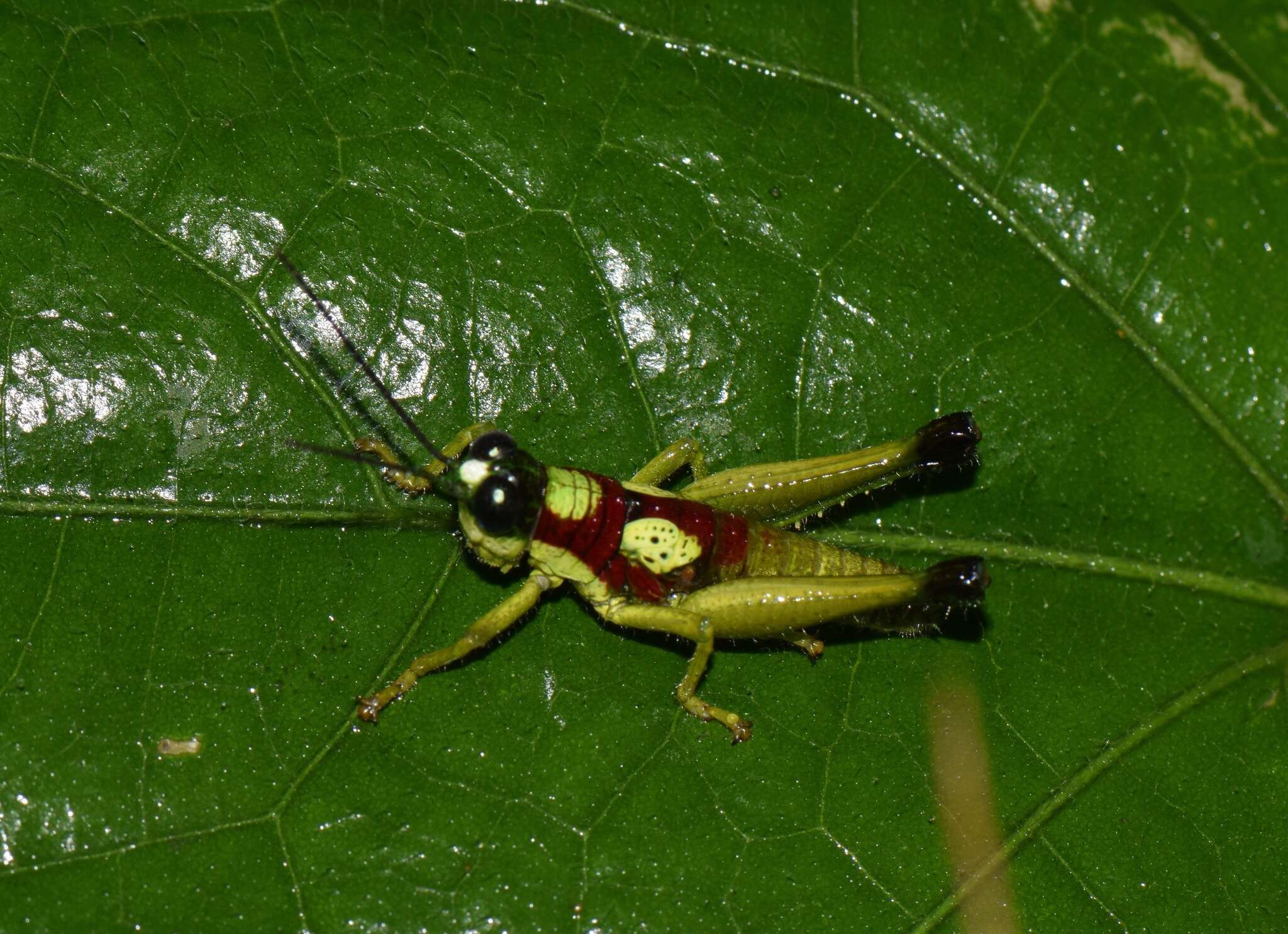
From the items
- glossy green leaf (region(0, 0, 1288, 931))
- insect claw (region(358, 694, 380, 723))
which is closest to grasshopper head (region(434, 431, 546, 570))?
glossy green leaf (region(0, 0, 1288, 931))

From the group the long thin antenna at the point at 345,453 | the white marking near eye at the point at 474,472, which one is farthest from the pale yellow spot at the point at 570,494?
the long thin antenna at the point at 345,453

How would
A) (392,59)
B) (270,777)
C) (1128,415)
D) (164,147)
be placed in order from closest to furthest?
Answer: (270,777) < (164,147) < (392,59) < (1128,415)

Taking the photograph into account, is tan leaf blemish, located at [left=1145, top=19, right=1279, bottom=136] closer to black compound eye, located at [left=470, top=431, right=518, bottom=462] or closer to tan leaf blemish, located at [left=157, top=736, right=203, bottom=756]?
black compound eye, located at [left=470, top=431, right=518, bottom=462]

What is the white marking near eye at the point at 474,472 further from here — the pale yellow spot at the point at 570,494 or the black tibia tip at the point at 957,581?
the black tibia tip at the point at 957,581

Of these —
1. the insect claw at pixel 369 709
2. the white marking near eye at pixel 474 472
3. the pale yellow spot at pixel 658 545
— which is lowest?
the insect claw at pixel 369 709

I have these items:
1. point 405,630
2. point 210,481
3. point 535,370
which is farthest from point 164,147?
point 405,630

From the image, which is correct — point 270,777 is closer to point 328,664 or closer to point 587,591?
point 328,664

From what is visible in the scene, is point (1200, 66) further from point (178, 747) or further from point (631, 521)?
point (178, 747)
